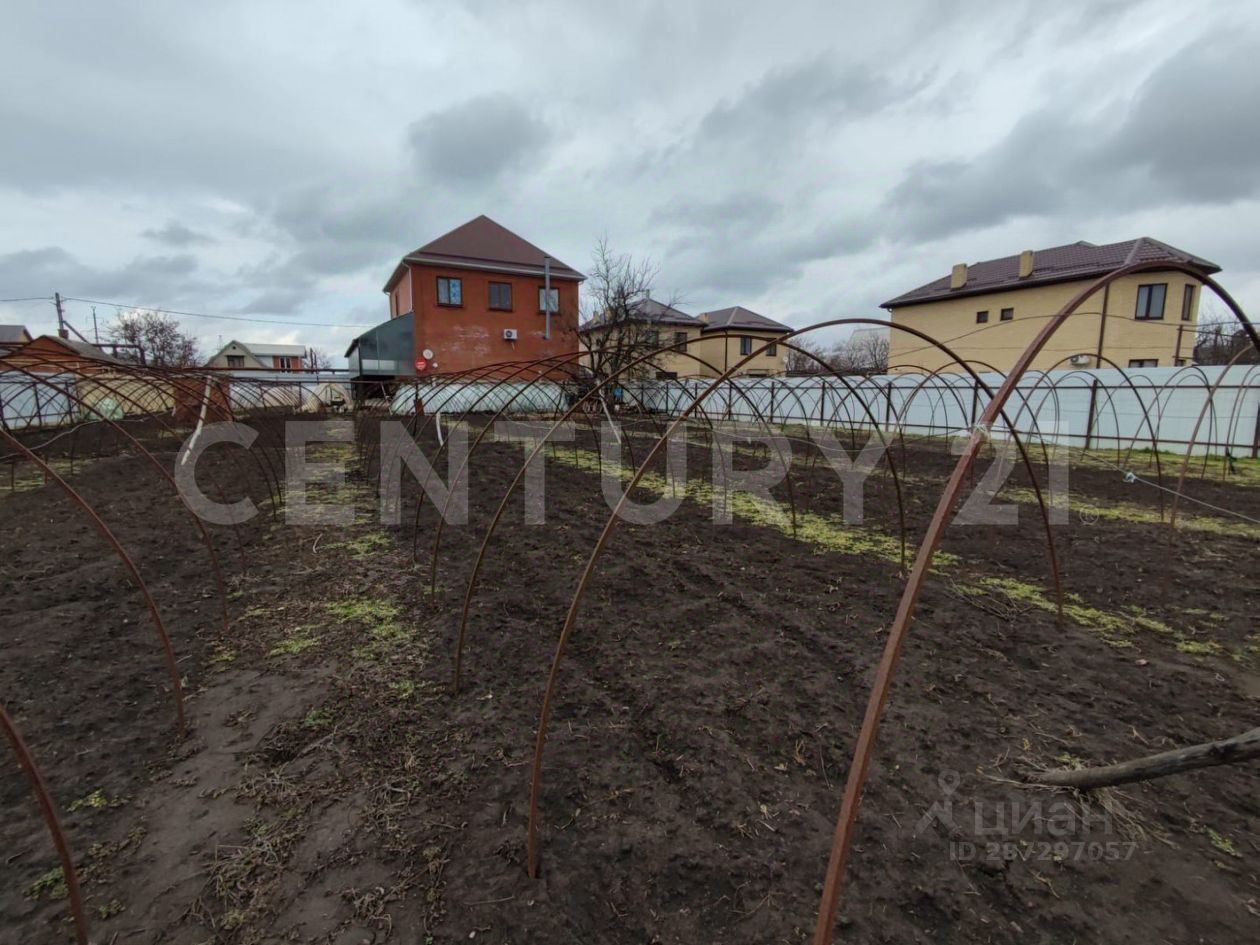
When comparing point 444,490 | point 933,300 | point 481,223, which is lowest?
point 444,490

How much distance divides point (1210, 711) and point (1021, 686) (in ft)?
2.90

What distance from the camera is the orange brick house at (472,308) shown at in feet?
82.7

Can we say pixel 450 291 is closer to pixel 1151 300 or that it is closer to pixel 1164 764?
pixel 1164 764

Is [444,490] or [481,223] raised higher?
[481,223]

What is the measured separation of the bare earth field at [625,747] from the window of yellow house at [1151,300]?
26734mm

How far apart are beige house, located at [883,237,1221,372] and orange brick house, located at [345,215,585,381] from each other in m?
17.0

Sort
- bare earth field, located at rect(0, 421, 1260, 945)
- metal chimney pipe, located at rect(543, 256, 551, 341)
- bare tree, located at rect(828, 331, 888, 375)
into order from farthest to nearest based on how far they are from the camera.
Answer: bare tree, located at rect(828, 331, 888, 375) → metal chimney pipe, located at rect(543, 256, 551, 341) → bare earth field, located at rect(0, 421, 1260, 945)

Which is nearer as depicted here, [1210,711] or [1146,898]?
[1146,898]

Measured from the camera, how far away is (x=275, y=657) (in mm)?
3502

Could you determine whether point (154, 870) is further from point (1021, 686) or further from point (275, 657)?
point (1021, 686)

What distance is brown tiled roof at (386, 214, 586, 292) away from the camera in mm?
25672

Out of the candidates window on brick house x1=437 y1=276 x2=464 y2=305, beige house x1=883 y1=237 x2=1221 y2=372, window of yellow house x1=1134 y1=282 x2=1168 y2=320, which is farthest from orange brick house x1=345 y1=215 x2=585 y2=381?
window of yellow house x1=1134 y1=282 x2=1168 y2=320

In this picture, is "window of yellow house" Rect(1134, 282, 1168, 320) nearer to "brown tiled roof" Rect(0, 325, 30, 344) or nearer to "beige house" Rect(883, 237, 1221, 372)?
"beige house" Rect(883, 237, 1221, 372)

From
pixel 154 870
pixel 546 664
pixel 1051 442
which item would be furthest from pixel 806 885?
pixel 1051 442
